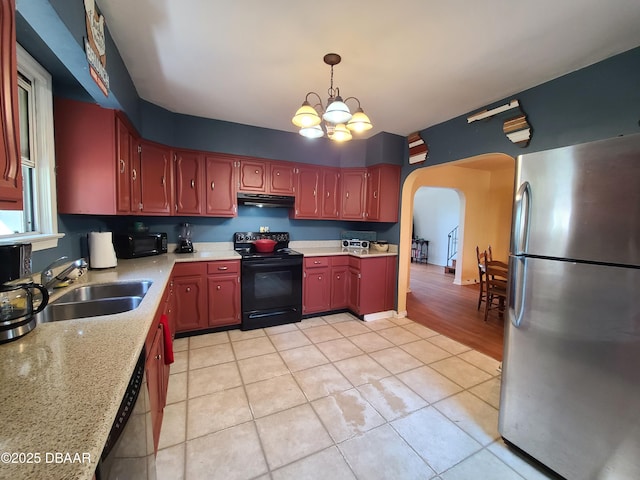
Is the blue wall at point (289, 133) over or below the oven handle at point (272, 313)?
over

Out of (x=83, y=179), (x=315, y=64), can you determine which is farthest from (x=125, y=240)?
(x=315, y=64)

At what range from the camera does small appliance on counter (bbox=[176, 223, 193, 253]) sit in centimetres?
327

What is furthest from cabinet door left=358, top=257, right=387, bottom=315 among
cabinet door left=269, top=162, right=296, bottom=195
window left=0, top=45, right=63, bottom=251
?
window left=0, top=45, right=63, bottom=251

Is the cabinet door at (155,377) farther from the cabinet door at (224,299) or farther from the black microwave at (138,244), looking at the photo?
the black microwave at (138,244)

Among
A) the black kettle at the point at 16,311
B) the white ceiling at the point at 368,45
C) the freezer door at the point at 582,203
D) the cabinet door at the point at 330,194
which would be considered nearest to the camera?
the black kettle at the point at 16,311

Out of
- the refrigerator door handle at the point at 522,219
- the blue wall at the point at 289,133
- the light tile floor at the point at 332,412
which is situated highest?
the blue wall at the point at 289,133

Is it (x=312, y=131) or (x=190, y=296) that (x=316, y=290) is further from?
(x=312, y=131)

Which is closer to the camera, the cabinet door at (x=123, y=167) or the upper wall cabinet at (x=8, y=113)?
the upper wall cabinet at (x=8, y=113)

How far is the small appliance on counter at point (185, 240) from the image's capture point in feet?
10.7

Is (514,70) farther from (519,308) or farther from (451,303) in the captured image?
(451,303)

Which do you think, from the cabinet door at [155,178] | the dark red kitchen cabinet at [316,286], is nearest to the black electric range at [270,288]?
the dark red kitchen cabinet at [316,286]

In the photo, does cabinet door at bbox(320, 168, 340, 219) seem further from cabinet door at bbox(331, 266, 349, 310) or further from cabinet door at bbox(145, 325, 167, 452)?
cabinet door at bbox(145, 325, 167, 452)

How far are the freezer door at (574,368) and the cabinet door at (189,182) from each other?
3.14 meters

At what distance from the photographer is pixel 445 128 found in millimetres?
3074
